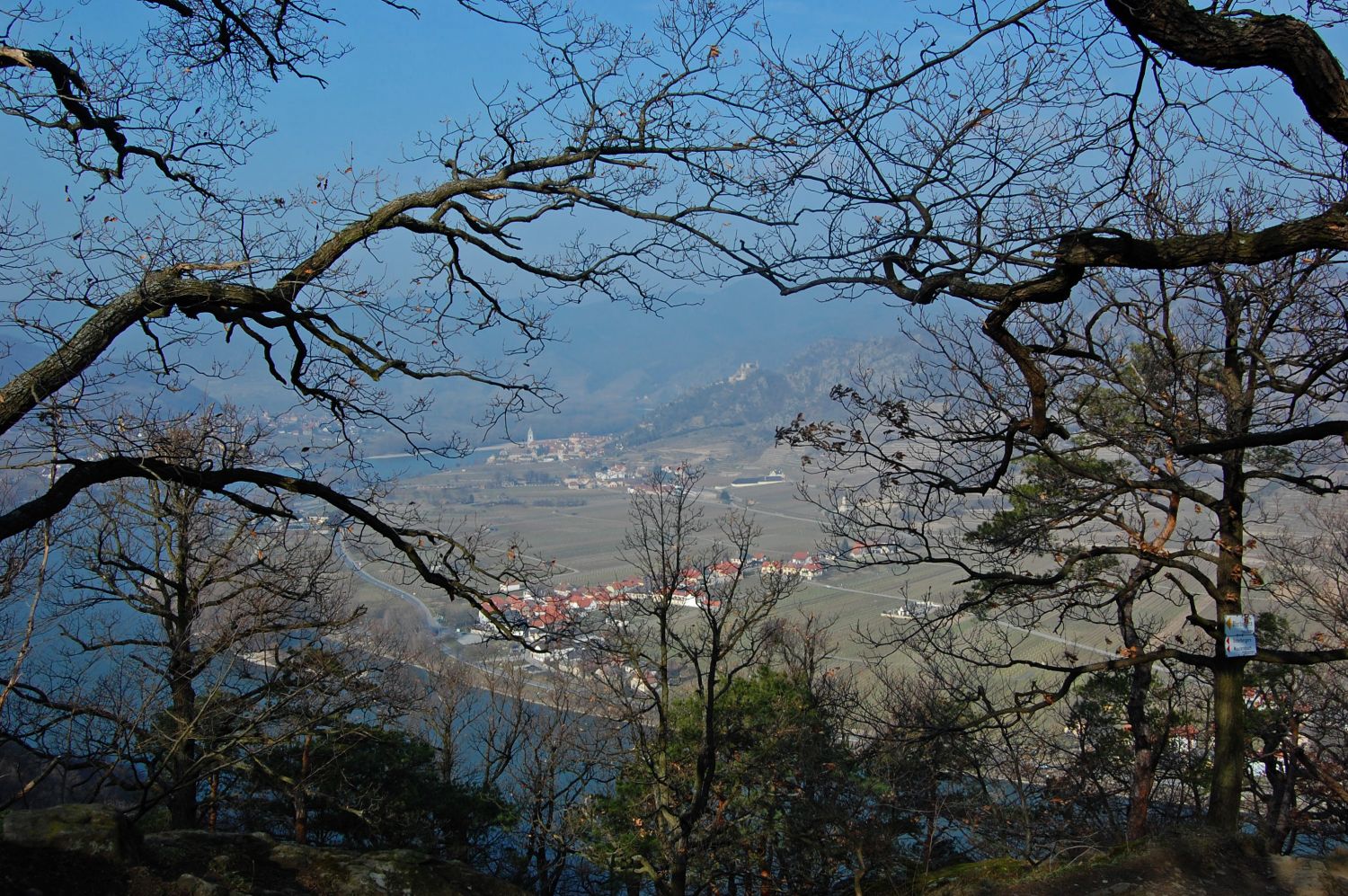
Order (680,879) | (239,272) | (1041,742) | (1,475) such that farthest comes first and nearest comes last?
(1041,742) → (680,879) → (1,475) → (239,272)

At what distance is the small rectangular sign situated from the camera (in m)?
5.50

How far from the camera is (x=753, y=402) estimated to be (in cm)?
8419

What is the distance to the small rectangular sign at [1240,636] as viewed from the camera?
217 inches

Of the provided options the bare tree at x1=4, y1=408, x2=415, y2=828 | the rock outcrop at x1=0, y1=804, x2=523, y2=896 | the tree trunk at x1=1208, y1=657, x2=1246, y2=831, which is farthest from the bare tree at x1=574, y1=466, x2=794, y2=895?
the tree trunk at x1=1208, y1=657, x2=1246, y2=831

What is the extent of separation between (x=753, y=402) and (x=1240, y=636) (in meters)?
79.0

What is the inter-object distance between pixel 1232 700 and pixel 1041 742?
4.24 metres

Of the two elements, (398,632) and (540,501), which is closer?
(398,632)

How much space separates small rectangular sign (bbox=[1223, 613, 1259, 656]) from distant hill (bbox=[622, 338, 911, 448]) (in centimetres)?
6060

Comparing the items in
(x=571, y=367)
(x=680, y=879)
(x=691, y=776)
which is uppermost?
(x=571, y=367)

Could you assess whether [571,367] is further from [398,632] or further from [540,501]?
[398,632]

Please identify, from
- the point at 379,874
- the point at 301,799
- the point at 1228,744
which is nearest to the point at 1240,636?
the point at 1228,744

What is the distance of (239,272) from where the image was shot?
4.30 metres

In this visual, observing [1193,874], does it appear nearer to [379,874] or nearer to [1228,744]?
[1228,744]

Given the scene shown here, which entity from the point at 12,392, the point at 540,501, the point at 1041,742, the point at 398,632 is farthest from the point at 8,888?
the point at 540,501
